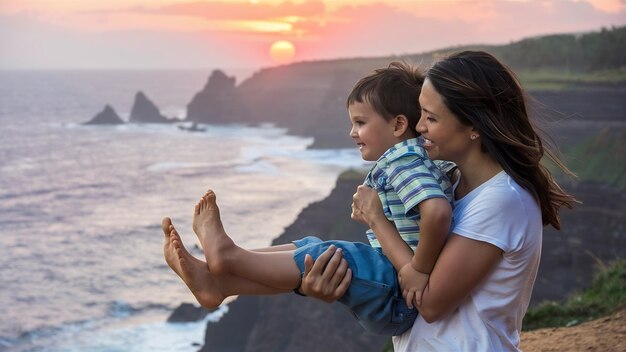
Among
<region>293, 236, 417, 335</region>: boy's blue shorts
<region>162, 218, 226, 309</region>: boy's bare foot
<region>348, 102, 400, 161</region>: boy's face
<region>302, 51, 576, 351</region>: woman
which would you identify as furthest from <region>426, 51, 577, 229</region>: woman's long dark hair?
<region>162, 218, 226, 309</region>: boy's bare foot

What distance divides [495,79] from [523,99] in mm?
147

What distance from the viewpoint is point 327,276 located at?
2844 millimetres

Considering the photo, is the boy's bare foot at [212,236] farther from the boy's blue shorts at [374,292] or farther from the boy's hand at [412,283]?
the boy's hand at [412,283]

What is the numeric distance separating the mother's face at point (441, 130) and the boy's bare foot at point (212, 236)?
87cm

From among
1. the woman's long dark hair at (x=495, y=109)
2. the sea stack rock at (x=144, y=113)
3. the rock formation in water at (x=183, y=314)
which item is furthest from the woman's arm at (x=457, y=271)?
the sea stack rock at (x=144, y=113)

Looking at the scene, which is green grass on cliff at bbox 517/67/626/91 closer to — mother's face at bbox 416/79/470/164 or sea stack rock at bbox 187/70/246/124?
mother's face at bbox 416/79/470/164

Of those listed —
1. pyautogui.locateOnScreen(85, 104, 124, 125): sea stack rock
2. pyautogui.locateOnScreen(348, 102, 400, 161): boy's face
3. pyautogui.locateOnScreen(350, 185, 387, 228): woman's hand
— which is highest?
pyautogui.locateOnScreen(348, 102, 400, 161): boy's face

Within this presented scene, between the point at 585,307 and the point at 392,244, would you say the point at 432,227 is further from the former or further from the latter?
the point at 585,307

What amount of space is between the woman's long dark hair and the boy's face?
1.21 feet

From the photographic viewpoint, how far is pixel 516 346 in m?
2.84

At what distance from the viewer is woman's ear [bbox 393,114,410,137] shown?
3.03 meters

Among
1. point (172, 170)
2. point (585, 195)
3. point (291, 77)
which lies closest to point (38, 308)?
point (585, 195)

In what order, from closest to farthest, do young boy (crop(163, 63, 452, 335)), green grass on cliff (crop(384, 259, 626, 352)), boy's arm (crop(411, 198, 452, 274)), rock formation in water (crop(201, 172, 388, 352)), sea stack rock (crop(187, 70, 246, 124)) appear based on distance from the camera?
boy's arm (crop(411, 198, 452, 274)), young boy (crop(163, 63, 452, 335)), green grass on cliff (crop(384, 259, 626, 352)), rock formation in water (crop(201, 172, 388, 352)), sea stack rock (crop(187, 70, 246, 124))

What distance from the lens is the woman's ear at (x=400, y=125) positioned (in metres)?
3.03
